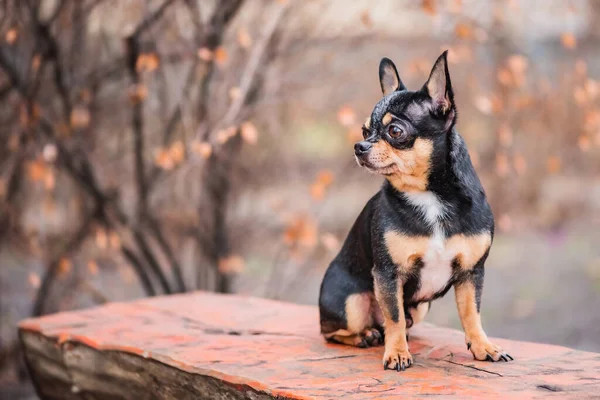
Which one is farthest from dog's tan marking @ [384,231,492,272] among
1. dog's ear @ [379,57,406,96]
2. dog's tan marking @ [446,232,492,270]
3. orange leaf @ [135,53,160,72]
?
orange leaf @ [135,53,160,72]

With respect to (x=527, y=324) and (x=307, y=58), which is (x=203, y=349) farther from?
(x=527, y=324)

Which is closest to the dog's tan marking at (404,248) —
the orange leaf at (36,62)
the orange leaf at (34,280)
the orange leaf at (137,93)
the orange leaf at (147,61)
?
the orange leaf at (147,61)

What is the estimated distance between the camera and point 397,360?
2820mm

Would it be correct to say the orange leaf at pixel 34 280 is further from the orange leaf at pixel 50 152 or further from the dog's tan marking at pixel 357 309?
the dog's tan marking at pixel 357 309

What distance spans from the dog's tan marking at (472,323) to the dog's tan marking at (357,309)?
0.41 meters

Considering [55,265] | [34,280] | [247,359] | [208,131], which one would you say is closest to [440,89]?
[247,359]

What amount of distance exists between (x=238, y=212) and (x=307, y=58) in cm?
137

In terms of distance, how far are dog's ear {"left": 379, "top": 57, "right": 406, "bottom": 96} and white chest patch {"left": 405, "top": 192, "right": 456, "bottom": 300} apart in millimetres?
495

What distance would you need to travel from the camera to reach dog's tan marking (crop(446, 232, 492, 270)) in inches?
107

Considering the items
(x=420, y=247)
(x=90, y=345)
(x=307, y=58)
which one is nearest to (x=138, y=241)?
(x=90, y=345)

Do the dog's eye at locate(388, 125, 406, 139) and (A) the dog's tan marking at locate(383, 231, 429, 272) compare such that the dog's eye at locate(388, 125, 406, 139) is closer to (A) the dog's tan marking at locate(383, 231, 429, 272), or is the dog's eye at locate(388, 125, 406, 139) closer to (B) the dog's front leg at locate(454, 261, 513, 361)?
(A) the dog's tan marking at locate(383, 231, 429, 272)

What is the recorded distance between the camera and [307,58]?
220 inches

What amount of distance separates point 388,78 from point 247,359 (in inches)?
54.3

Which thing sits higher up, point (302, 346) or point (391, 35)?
point (391, 35)
